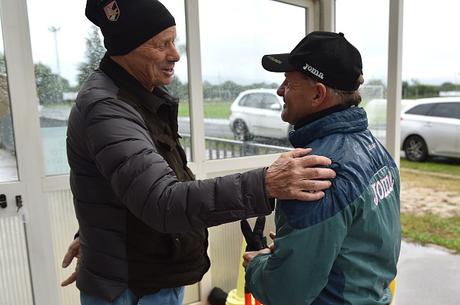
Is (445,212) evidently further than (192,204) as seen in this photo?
Yes

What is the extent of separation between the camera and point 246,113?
8.89ft

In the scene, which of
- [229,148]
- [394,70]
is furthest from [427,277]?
[229,148]

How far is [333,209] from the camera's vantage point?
849mm

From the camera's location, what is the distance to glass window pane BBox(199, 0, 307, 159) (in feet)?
8.22

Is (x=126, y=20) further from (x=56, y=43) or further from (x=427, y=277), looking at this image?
(x=427, y=277)

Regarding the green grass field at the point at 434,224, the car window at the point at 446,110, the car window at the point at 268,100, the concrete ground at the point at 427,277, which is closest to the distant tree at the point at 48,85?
the car window at the point at 268,100

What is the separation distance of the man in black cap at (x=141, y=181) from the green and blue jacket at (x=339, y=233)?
59 mm

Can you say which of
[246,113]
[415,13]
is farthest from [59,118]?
[415,13]

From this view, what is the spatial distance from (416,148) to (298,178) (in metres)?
6.77

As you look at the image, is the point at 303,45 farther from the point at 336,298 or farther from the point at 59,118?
the point at 59,118

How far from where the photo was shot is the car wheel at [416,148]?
22.1ft

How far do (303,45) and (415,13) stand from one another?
2.84 meters

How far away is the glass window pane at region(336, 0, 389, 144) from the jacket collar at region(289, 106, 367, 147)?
1.57 metres

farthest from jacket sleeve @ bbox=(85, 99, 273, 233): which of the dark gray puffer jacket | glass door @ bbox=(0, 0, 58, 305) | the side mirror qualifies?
the side mirror
